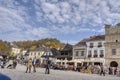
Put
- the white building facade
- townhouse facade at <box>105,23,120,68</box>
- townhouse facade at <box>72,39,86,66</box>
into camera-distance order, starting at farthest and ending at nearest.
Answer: townhouse facade at <box>72,39,86,66</box> → the white building facade → townhouse facade at <box>105,23,120,68</box>

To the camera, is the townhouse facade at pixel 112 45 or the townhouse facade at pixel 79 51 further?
the townhouse facade at pixel 79 51

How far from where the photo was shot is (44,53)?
82.6 metres

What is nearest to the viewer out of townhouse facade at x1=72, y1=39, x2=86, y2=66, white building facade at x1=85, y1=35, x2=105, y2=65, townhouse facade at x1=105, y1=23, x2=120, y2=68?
townhouse facade at x1=105, y1=23, x2=120, y2=68

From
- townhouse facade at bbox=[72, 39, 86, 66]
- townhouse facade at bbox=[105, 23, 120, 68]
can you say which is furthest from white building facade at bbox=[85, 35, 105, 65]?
townhouse facade at bbox=[105, 23, 120, 68]

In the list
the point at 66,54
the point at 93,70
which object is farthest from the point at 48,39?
the point at 93,70

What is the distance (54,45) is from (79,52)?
49.2 m

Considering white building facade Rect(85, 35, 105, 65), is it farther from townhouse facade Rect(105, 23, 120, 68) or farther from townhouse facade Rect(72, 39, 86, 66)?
townhouse facade Rect(105, 23, 120, 68)

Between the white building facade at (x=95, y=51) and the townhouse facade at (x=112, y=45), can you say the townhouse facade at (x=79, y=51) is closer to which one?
the white building facade at (x=95, y=51)

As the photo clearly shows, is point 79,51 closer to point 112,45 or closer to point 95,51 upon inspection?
point 95,51

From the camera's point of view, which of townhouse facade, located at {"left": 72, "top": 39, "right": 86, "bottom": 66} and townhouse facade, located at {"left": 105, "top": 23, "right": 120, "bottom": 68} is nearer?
townhouse facade, located at {"left": 105, "top": 23, "right": 120, "bottom": 68}

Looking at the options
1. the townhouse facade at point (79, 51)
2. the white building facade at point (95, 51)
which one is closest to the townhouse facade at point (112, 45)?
the white building facade at point (95, 51)

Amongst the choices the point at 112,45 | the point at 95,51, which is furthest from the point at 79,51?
the point at 112,45

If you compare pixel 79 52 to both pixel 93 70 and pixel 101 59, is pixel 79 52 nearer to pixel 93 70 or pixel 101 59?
pixel 101 59

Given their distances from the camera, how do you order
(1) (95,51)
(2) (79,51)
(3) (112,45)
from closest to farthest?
(3) (112,45)
(1) (95,51)
(2) (79,51)
